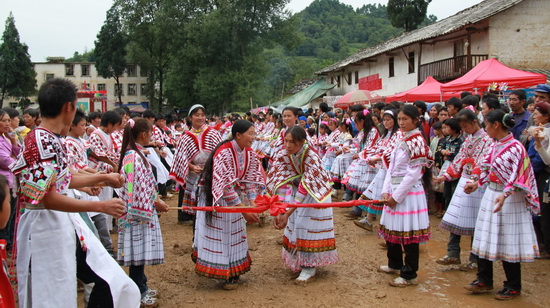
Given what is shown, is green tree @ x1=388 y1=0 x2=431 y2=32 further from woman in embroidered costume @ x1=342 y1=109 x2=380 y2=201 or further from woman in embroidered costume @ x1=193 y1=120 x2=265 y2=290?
woman in embroidered costume @ x1=193 y1=120 x2=265 y2=290

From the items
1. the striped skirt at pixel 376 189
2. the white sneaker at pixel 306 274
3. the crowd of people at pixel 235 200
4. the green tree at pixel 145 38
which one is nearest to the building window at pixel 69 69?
the green tree at pixel 145 38

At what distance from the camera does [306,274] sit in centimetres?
Answer: 506

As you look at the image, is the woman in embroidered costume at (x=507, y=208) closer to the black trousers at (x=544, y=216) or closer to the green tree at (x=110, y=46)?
the black trousers at (x=544, y=216)

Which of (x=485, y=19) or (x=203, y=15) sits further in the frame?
(x=203, y=15)

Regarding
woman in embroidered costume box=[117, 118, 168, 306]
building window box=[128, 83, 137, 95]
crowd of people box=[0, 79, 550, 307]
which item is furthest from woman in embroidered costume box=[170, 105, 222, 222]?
building window box=[128, 83, 137, 95]

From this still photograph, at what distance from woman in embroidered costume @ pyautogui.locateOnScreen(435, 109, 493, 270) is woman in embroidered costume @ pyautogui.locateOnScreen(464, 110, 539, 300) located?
577mm

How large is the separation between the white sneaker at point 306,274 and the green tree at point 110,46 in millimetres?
43267

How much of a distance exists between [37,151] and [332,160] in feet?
26.5

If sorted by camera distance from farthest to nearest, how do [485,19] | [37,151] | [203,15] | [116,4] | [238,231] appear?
[116,4] < [203,15] < [485,19] < [238,231] < [37,151]

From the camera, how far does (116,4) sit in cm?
4116

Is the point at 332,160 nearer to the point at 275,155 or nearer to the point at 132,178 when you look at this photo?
the point at 275,155

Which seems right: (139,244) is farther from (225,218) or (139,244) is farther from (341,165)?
Answer: (341,165)

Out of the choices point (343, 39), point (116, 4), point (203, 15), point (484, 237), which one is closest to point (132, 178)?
point (484, 237)

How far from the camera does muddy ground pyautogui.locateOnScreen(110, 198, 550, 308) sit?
450cm
